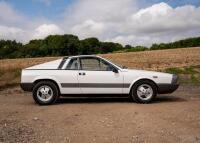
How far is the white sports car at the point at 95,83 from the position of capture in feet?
40.2

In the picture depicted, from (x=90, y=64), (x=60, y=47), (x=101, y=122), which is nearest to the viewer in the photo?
(x=101, y=122)

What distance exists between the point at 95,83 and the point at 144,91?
1431 mm

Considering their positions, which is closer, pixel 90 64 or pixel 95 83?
pixel 95 83

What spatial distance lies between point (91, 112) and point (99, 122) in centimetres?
154

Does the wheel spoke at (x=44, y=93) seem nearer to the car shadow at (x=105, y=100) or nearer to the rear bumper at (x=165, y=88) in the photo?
the car shadow at (x=105, y=100)

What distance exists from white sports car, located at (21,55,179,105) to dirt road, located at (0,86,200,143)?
34cm

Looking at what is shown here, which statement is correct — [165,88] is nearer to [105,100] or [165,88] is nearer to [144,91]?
[144,91]

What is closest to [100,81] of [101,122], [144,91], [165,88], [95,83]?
[95,83]

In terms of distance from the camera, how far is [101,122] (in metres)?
8.91

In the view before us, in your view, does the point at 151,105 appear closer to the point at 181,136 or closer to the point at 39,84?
the point at 39,84

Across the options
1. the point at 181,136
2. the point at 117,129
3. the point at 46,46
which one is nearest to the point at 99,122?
the point at 117,129

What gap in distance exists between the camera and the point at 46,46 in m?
77.4

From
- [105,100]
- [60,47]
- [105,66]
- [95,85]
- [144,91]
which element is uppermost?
[60,47]

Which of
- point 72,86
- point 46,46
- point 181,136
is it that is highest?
point 46,46
